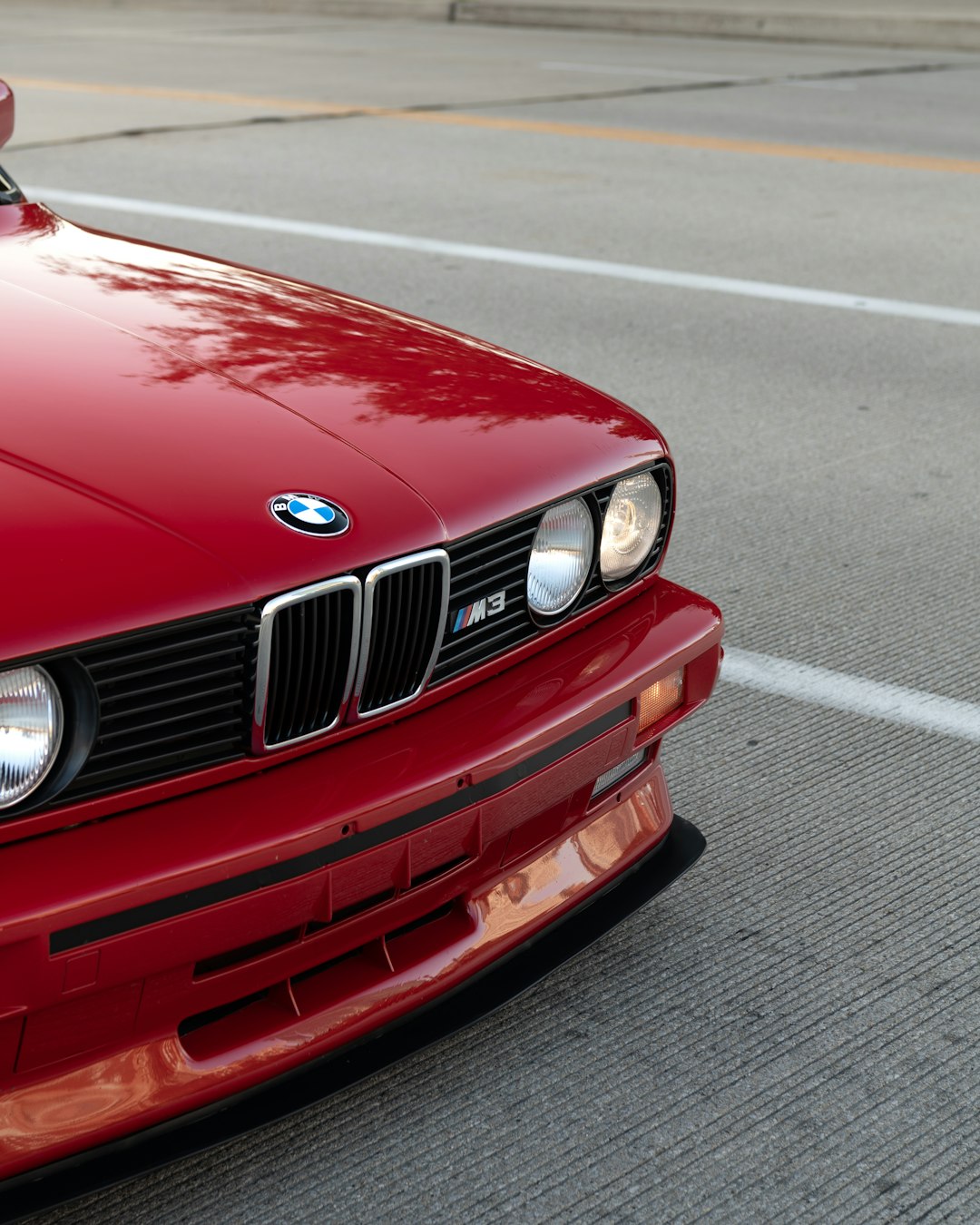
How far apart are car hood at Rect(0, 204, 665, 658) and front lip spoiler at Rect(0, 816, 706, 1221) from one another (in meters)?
0.61

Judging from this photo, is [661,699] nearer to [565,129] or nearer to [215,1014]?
[215,1014]

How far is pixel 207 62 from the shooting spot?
54.1 ft

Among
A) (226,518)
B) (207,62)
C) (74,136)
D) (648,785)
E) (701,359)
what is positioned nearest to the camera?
(226,518)

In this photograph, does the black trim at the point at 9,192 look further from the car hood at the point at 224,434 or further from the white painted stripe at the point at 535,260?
the white painted stripe at the point at 535,260

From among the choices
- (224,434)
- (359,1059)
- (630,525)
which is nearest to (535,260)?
(630,525)

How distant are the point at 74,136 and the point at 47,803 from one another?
1036 cm

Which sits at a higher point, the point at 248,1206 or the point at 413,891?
the point at 413,891

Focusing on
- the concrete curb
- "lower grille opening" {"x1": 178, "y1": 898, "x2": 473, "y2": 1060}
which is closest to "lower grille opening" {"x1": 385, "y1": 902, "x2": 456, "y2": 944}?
"lower grille opening" {"x1": 178, "y1": 898, "x2": 473, "y2": 1060}

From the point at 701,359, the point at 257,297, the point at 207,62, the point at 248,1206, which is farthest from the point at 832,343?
the point at 207,62

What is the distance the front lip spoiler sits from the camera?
1818 mm

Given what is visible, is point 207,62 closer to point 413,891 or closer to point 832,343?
point 832,343

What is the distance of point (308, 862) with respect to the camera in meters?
1.84

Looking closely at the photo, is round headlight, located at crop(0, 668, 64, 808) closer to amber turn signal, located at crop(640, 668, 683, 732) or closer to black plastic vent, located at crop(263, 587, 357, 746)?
black plastic vent, located at crop(263, 587, 357, 746)

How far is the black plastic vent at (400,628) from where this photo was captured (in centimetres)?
193
